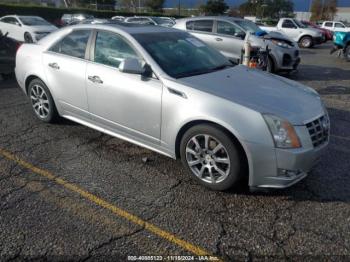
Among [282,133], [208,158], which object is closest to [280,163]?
[282,133]

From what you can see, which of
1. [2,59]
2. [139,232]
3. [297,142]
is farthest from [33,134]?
[2,59]

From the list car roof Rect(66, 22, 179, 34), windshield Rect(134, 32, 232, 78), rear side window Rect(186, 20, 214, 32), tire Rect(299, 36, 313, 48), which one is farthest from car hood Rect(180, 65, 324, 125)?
tire Rect(299, 36, 313, 48)

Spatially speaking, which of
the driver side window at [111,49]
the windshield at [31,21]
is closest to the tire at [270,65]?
the driver side window at [111,49]

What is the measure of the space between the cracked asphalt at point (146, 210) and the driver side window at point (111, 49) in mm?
1166

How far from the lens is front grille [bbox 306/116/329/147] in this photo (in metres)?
3.27

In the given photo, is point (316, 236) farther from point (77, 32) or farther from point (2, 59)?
point (2, 59)

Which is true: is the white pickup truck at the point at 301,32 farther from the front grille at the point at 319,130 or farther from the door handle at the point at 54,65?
the front grille at the point at 319,130

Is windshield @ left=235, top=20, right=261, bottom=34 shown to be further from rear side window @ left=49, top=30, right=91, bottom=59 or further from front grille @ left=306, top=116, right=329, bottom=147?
front grille @ left=306, top=116, right=329, bottom=147

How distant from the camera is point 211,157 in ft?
11.3

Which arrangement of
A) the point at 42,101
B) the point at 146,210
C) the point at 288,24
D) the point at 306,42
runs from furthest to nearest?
the point at 288,24
the point at 306,42
the point at 42,101
the point at 146,210

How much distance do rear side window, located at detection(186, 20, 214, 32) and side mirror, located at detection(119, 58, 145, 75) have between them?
6821 mm

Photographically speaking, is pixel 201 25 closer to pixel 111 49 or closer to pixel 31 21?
pixel 111 49

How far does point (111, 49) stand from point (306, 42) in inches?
721

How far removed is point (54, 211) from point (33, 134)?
2.14 metres
